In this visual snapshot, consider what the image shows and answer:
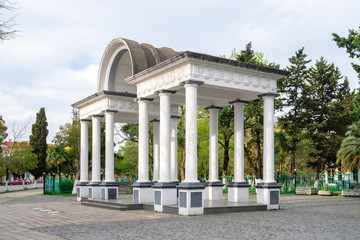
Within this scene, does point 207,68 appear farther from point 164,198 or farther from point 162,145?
point 164,198

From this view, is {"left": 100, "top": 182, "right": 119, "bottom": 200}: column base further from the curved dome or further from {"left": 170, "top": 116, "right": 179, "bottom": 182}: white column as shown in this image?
the curved dome

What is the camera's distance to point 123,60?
2252 cm

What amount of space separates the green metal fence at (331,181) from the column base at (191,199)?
864 inches

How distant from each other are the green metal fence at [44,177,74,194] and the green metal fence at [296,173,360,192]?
2140cm

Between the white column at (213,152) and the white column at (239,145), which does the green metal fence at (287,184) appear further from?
the white column at (239,145)

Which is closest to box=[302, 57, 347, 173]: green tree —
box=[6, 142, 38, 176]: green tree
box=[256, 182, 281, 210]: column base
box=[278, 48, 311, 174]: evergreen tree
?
box=[278, 48, 311, 174]: evergreen tree

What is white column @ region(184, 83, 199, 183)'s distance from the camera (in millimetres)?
15789

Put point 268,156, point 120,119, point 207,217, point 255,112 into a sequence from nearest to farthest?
1. point 207,217
2. point 268,156
3. point 120,119
4. point 255,112

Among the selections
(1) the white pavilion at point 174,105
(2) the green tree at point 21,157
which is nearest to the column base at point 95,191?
(1) the white pavilion at point 174,105

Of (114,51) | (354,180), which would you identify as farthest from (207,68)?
(354,180)

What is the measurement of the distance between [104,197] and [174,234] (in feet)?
38.8

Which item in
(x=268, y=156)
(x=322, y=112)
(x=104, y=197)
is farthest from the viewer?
(x=322, y=112)

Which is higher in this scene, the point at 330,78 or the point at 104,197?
the point at 330,78

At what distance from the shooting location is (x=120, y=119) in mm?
25891
